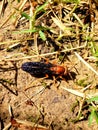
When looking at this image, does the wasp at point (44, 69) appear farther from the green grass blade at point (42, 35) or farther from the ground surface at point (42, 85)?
the green grass blade at point (42, 35)

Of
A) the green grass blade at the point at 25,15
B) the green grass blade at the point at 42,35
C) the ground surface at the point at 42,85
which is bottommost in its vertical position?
the ground surface at the point at 42,85

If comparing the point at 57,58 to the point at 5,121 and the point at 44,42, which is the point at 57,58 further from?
the point at 5,121

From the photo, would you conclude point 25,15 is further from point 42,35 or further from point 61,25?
point 61,25

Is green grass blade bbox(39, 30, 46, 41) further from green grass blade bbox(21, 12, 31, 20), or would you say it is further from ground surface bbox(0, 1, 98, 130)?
green grass blade bbox(21, 12, 31, 20)

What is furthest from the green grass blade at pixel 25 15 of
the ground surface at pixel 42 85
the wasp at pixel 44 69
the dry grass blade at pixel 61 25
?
the wasp at pixel 44 69

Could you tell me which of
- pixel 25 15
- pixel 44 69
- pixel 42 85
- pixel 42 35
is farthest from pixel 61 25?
pixel 42 85

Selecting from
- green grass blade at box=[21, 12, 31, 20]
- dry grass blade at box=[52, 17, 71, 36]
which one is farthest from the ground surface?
green grass blade at box=[21, 12, 31, 20]

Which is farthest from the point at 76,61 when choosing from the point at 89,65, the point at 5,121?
the point at 5,121
